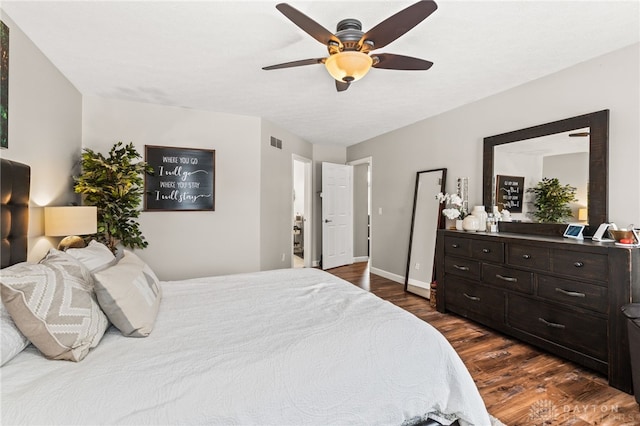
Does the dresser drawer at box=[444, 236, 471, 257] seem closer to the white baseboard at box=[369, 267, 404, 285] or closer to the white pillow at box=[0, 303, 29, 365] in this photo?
the white baseboard at box=[369, 267, 404, 285]

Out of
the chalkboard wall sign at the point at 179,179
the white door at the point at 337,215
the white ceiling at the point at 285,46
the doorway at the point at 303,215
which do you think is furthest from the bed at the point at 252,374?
the white door at the point at 337,215

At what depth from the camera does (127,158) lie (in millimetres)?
3041

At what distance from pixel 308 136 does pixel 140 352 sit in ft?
14.9

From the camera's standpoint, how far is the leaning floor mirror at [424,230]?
13.5 ft

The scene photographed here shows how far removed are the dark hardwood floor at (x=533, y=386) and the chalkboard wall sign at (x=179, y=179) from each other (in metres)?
3.20

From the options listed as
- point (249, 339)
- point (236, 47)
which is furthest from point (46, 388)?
point (236, 47)

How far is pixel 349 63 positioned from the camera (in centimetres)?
181

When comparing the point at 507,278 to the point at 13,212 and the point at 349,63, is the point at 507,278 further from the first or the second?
the point at 13,212

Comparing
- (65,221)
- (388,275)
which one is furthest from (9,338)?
(388,275)

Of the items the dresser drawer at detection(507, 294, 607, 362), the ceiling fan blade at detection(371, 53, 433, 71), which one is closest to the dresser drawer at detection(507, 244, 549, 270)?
the dresser drawer at detection(507, 294, 607, 362)

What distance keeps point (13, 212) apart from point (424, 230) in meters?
4.13

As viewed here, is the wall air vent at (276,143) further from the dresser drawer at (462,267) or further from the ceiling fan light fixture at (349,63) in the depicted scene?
the dresser drawer at (462,267)

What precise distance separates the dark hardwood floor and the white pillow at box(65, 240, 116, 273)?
2.45 m

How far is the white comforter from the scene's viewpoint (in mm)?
951
